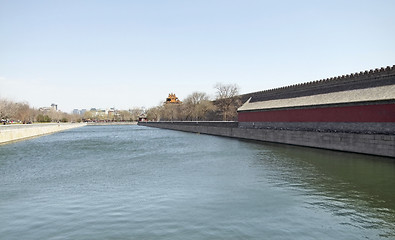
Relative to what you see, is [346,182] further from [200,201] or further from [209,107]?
[209,107]

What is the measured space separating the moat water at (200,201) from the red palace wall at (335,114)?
485 centimetres

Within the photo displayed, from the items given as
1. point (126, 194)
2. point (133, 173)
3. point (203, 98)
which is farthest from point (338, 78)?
point (203, 98)

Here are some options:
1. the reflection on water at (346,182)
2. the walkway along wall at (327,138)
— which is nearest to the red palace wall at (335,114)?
the walkway along wall at (327,138)

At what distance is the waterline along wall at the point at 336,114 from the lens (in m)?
24.0

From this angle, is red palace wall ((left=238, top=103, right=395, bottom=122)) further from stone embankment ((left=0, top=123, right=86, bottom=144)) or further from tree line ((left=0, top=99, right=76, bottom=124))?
tree line ((left=0, top=99, right=76, bottom=124))

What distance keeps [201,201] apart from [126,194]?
3625mm

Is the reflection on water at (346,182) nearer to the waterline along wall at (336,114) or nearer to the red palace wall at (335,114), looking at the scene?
the waterline along wall at (336,114)

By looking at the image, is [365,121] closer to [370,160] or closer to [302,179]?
[370,160]

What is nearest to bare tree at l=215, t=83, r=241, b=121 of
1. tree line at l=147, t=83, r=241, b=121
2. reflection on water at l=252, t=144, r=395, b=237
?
tree line at l=147, t=83, r=241, b=121

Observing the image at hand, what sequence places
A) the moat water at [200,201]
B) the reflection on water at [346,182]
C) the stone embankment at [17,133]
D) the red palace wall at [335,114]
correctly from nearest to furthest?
the moat water at [200,201]
the reflection on water at [346,182]
the red palace wall at [335,114]
the stone embankment at [17,133]

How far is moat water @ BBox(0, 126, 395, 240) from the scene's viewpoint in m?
9.06

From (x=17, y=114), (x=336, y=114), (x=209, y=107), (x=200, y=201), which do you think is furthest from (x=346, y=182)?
(x=17, y=114)

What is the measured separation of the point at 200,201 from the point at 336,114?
2286 centimetres

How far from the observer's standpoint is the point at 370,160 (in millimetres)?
21453
